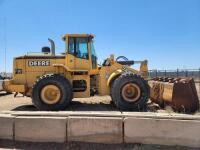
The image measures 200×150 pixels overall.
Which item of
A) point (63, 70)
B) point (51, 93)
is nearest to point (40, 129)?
point (51, 93)

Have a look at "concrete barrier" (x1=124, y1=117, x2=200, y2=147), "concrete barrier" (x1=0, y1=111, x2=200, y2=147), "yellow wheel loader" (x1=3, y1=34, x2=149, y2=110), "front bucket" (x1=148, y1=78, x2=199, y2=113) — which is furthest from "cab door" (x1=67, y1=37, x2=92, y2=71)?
"concrete barrier" (x1=124, y1=117, x2=200, y2=147)

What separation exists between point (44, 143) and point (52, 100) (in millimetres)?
5973

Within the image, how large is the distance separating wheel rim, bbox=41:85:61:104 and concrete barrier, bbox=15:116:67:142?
5593 millimetres

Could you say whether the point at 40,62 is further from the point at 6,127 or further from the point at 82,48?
the point at 6,127

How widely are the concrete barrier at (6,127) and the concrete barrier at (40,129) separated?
4.9 inches

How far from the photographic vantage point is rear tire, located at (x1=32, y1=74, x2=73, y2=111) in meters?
14.2

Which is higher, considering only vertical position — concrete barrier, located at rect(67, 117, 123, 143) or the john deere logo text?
the john deere logo text

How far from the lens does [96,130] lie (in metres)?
8.17

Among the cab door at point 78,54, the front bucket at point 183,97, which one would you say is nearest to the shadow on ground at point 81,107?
the cab door at point 78,54

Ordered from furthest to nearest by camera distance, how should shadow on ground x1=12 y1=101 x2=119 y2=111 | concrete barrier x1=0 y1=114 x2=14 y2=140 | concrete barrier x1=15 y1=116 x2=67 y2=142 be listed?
1. shadow on ground x1=12 y1=101 x2=119 y2=111
2. concrete barrier x1=0 y1=114 x2=14 y2=140
3. concrete barrier x1=15 y1=116 x2=67 y2=142

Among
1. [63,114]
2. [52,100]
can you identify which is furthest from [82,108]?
[63,114]

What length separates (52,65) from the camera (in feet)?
48.8

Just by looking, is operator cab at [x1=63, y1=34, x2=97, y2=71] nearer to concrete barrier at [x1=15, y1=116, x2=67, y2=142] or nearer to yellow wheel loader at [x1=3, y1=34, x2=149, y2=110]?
yellow wheel loader at [x1=3, y1=34, x2=149, y2=110]

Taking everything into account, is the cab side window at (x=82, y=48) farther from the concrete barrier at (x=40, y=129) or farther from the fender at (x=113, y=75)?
the concrete barrier at (x=40, y=129)
